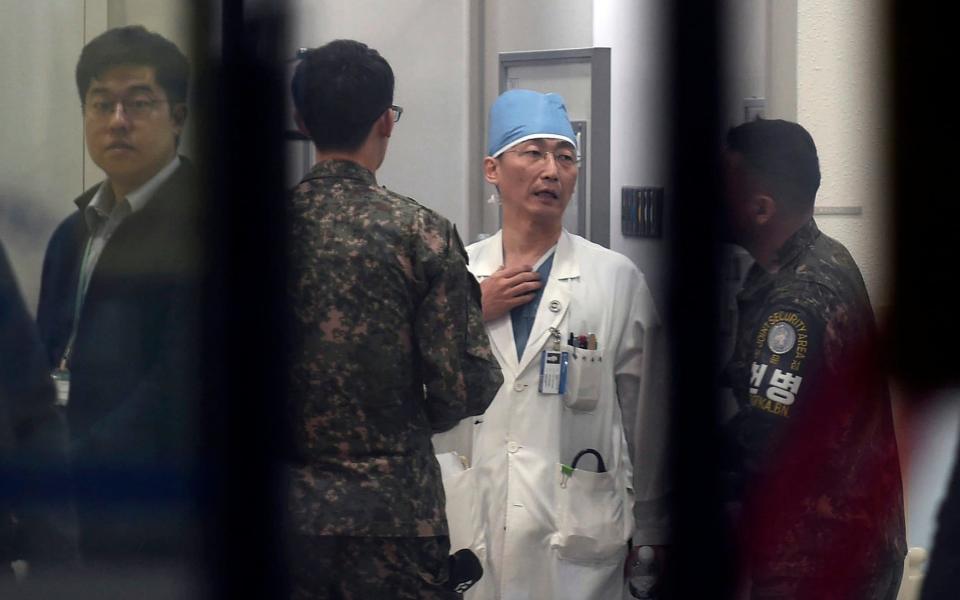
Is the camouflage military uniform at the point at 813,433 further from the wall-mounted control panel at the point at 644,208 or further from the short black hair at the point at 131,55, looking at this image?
the short black hair at the point at 131,55

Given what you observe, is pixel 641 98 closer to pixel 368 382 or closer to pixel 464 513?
pixel 368 382

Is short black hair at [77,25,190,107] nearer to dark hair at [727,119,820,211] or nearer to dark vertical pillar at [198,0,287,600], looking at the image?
dark vertical pillar at [198,0,287,600]

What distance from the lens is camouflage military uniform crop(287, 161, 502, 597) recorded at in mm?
1318

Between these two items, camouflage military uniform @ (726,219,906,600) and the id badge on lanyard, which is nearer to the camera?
camouflage military uniform @ (726,219,906,600)

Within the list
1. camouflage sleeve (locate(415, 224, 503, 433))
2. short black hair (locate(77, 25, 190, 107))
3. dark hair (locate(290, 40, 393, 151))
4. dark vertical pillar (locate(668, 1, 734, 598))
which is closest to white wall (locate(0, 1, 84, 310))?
short black hair (locate(77, 25, 190, 107))

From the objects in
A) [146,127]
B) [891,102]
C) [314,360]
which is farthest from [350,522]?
[891,102]

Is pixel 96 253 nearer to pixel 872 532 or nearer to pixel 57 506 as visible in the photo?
pixel 57 506

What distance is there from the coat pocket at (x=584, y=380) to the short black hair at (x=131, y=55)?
0.60 m

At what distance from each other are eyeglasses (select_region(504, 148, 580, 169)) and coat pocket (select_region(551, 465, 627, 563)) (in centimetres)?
40

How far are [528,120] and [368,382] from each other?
1.44 feet

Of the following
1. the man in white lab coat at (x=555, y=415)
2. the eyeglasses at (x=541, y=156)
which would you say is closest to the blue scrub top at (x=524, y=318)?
the man in white lab coat at (x=555, y=415)

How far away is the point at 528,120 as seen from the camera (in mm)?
1549

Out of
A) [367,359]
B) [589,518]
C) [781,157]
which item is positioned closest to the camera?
[781,157]

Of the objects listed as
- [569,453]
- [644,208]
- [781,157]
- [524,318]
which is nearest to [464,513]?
[569,453]
